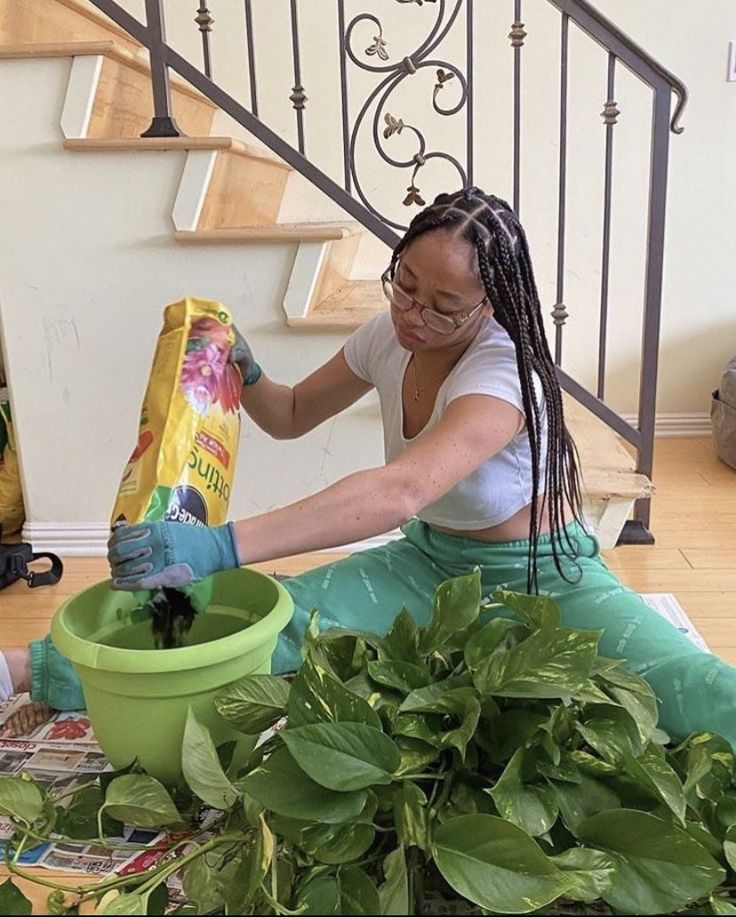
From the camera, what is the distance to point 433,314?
1.16 metres


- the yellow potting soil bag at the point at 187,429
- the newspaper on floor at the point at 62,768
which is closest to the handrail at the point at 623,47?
the yellow potting soil bag at the point at 187,429

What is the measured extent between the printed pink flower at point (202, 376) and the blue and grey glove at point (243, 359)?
0.19 feet

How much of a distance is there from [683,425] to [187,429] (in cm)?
216

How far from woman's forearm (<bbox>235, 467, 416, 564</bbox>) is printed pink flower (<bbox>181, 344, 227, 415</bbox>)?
0.71ft

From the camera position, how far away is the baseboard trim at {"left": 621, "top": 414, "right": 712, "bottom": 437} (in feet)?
9.52

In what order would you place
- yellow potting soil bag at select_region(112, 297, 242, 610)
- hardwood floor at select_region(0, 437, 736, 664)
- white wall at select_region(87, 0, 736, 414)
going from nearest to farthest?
1. yellow potting soil bag at select_region(112, 297, 242, 610)
2. hardwood floor at select_region(0, 437, 736, 664)
3. white wall at select_region(87, 0, 736, 414)

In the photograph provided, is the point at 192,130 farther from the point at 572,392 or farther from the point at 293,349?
the point at 572,392

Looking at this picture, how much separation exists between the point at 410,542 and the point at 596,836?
0.68 m

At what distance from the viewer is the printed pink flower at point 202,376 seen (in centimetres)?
117

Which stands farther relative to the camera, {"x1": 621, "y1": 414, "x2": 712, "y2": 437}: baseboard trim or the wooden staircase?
{"x1": 621, "y1": 414, "x2": 712, "y2": 437}: baseboard trim

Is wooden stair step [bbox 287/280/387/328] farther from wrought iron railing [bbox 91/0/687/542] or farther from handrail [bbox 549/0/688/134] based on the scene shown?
handrail [bbox 549/0/688/134]

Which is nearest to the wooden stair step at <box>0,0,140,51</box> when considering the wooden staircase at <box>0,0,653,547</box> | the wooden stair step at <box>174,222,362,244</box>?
the wooden staircase at <box>0,0,653,547</box>

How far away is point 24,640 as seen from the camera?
5.32ft

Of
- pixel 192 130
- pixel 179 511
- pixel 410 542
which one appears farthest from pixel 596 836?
pixel 192 130
